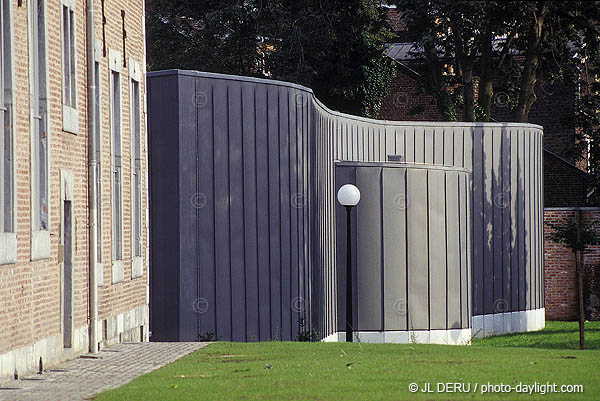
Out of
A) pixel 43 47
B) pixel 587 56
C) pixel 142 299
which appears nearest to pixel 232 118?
pixel 142 299

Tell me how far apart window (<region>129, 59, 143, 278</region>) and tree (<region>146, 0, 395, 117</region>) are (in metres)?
15.8

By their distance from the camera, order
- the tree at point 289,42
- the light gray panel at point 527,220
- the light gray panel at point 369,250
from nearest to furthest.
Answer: the light gray panel at point 369,250, the light gray panel at point 527,220, the tree at point 289,42

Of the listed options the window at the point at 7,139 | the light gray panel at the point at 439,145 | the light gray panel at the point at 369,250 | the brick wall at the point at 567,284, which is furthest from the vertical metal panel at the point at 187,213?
the brick wall at the point at 567,284

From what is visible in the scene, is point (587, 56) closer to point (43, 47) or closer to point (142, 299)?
point (142, 299)

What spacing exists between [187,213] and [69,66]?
3.63 metres

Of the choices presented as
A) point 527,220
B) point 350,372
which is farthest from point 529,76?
point 350,372

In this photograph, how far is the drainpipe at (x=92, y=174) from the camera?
15305 millimetres

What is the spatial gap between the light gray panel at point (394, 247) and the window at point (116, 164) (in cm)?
552

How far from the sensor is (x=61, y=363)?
45.8 ft

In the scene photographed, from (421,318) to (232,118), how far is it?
5.90m

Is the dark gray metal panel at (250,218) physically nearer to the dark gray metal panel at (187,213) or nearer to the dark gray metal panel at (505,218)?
the dark gray metal panel at (187,213)

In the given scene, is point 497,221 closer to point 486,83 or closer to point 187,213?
point 486,83

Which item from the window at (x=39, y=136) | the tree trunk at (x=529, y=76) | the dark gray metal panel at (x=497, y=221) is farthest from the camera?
the tree trunk at (x=529, y=76)

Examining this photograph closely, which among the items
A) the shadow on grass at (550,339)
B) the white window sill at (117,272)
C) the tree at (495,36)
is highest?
the tree at (495,36)
